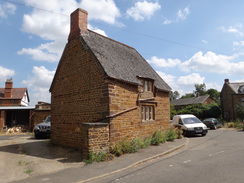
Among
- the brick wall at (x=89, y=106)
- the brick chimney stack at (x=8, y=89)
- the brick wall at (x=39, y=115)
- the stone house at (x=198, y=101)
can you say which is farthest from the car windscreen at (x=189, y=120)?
the brick chimney stack at (x=8, y=89)

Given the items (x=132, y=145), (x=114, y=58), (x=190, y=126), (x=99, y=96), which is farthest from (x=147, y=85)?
(x=190, y=126)

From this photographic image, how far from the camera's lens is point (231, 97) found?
37406 millimetres

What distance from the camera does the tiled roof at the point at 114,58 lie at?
1079 cm

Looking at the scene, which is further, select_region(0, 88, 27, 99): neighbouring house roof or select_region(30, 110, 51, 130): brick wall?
select_region(0, 88, 27, 99): neighbouring house roof

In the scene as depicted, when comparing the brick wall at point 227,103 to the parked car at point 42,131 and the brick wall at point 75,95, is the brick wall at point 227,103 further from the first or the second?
the brick wall at point 75,95

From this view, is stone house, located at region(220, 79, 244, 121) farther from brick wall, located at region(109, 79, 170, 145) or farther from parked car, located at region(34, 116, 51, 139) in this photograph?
parked car, located at region(34, 116, 51, 139)

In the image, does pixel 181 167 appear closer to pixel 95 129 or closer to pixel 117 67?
pixel 95 129

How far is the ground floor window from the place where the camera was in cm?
1255

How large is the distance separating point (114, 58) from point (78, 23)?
306cm

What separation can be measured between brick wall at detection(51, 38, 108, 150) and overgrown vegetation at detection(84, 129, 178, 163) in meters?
1.75

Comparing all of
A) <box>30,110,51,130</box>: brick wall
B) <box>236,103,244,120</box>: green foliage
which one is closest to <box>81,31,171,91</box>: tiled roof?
<box>30,110,51,130</box>: brick wall

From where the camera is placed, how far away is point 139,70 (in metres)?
13.6

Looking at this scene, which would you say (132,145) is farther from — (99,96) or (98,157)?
(99,96)

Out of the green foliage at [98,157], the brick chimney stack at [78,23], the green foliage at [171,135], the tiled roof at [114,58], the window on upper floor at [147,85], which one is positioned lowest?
the green foliage at [98,157]
